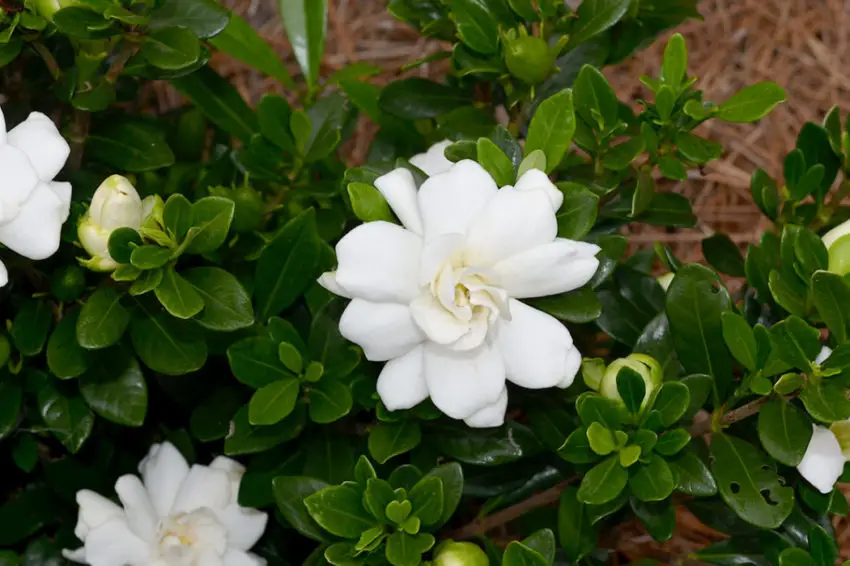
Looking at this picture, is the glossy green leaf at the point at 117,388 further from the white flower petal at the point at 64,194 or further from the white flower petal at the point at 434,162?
the white flower petal at the point at 434,162

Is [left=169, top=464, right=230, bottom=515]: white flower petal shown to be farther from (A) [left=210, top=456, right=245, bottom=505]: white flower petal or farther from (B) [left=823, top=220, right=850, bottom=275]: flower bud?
(B) [left=823, top=220, right=850, bottom=275]: flower bud

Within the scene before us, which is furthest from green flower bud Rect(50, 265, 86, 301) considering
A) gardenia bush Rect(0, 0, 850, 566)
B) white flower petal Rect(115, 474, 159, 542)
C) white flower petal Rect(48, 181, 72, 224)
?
white flower petal Rect(115, 474, 159, 542)

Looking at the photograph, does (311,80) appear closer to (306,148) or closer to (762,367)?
(306,148)

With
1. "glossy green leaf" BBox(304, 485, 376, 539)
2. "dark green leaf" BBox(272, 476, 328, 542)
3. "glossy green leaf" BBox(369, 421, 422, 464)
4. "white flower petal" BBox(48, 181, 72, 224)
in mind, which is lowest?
"dark green leaf" BBox(272, 476, 328, 542)

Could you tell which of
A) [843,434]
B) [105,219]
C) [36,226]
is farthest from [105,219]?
[843,434]

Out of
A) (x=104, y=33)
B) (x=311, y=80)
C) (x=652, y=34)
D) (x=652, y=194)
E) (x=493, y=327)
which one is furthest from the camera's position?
(x=311, y=80)

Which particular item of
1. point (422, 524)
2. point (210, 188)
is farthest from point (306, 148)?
point (422, 524)

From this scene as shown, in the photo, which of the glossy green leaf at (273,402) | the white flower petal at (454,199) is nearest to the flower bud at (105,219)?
the glossy green leaf at (273,402)

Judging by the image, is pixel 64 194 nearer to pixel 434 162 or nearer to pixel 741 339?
pixel 434 162
